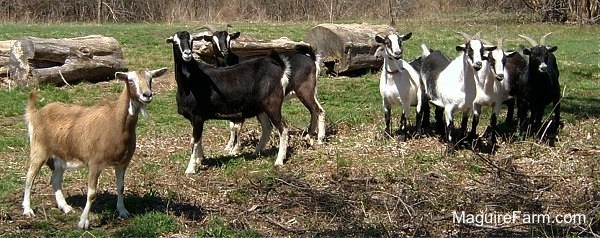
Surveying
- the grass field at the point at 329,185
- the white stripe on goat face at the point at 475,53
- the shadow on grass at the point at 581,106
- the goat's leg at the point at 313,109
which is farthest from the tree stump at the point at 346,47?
the white stripe on goat face at the point at 475,53

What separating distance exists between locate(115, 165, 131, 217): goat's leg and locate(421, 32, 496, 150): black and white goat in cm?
412

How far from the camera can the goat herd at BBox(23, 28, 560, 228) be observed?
259 inches

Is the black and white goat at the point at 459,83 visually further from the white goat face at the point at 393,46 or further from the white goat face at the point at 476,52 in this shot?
the white goat face at the point at 393,46

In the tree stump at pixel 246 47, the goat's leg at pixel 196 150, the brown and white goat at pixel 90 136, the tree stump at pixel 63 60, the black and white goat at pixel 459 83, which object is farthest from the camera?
the tree stump at pixel 246 47

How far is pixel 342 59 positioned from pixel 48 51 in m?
5.60

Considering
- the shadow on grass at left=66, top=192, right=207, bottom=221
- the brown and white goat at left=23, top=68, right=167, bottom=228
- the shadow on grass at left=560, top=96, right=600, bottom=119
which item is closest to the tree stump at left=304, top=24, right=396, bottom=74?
Answer: the shadow on grass at left=560, top=96, right=600, bottom=119

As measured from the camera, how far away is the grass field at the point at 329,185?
6.66m

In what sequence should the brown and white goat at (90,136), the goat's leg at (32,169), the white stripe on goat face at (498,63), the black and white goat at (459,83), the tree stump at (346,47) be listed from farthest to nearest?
the tree stump at (346,47) < the white stripe on goat face at (498,63) < the black and white goat at (459,83) < the goat's leg at (32,169) < the brown and white goat at (90,136)

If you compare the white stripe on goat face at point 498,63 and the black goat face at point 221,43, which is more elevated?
the white stripe on goat face at point 498,63

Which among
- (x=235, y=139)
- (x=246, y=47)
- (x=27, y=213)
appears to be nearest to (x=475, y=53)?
(x=235, y=139)

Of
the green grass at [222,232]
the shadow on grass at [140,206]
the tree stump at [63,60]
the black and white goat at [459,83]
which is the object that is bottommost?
the tree stump at [63,60]

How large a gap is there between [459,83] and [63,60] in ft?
27.1

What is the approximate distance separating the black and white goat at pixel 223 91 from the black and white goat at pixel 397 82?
1.52 meters

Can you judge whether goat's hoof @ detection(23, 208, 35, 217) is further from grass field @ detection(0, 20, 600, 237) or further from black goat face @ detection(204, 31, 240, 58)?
black goat face @ detection(204, 31, 240, 58)
